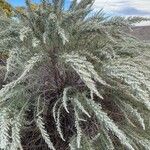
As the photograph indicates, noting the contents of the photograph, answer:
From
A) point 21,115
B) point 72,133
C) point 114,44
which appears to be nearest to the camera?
point 21,115

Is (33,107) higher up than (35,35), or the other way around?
(35,35)

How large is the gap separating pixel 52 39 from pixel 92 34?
1.22 feet

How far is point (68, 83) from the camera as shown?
3.50 m

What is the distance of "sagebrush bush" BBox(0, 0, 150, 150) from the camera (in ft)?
10.6

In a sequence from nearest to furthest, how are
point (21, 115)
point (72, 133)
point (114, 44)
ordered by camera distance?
1. point (21, 115)
2. point (72, 133)
3. point (114, 44)

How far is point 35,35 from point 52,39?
13 cm

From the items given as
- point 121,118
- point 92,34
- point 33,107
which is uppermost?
point 92,34

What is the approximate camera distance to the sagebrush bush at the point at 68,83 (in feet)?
10.6

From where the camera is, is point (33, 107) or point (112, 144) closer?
point (112, 144)

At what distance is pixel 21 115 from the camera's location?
10.6 feet

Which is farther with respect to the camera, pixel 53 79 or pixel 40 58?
pixel 53 79

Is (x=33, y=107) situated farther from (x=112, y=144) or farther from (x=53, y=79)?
(x=112, y=144)

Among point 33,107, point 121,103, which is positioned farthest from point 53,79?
point 121,103

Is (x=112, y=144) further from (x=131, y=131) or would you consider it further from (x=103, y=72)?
(x=103, y=72)
